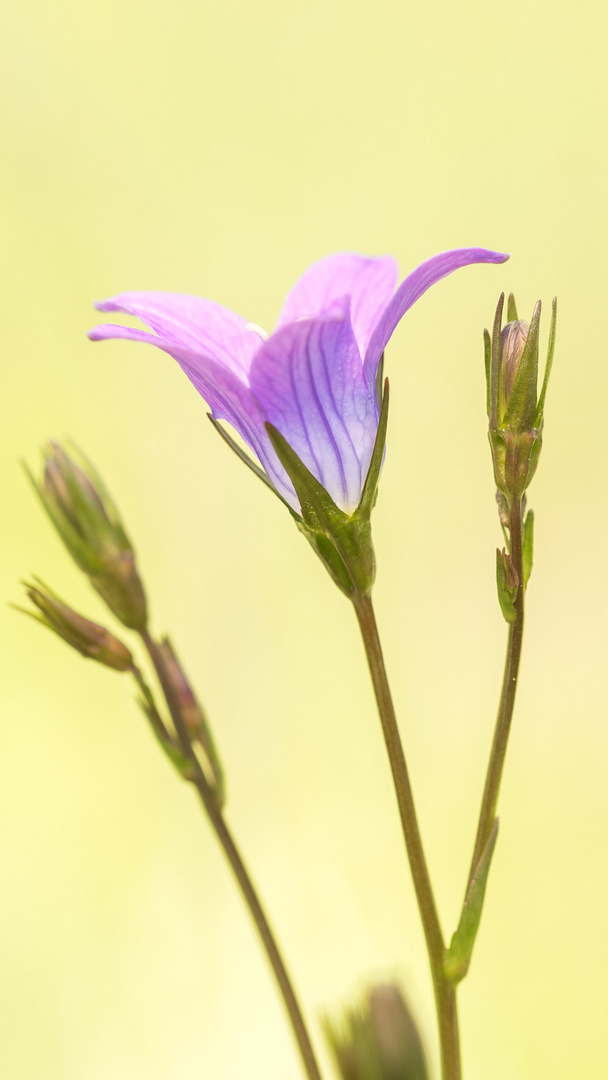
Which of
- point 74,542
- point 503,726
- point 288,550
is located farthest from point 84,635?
point 288,550

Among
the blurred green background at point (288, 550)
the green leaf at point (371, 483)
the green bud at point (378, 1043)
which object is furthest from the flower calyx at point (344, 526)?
the blurred green background at point (288, 550)

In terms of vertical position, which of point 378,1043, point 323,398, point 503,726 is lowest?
point 378,1043

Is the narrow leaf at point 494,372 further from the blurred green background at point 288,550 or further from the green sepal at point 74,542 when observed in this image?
the blurred green background at point 288,550

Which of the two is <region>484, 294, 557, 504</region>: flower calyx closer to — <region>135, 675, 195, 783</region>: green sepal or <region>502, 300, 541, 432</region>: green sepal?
<region>502, 300, 541, 432</region>: green sepal

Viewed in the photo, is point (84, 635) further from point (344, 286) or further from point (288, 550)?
point (288, 550)

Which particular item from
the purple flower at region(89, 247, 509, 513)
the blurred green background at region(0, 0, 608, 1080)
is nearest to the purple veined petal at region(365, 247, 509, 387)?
the purple flower at region(89, 247, 509, 513)

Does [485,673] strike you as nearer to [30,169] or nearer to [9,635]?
[9,635]

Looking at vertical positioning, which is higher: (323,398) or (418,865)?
(323,398)
